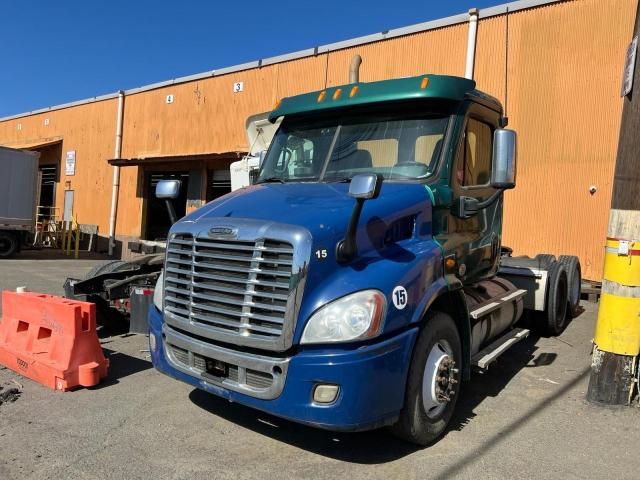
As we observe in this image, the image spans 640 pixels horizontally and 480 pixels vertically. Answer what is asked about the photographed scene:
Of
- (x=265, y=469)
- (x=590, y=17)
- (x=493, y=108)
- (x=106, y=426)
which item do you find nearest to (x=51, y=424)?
(x=106, y=426)

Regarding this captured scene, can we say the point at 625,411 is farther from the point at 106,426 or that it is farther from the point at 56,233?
the point at 56,233

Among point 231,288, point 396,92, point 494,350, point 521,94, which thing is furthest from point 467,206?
point 521,94

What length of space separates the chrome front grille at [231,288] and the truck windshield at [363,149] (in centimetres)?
123

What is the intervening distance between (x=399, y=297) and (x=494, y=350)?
2.05 m

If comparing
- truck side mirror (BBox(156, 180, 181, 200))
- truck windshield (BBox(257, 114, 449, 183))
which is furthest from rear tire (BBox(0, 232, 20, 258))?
truck windshield (BBox(257, 114, 449, 183))

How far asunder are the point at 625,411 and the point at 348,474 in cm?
270

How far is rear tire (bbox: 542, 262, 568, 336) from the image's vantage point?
7.18 metres

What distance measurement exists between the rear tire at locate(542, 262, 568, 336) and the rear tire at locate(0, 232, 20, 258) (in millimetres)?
18043

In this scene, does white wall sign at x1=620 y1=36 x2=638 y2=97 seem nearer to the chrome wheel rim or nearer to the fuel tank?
the fuel tank

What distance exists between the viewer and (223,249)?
343 centimetres

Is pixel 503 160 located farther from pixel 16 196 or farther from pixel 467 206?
pixel 16 196

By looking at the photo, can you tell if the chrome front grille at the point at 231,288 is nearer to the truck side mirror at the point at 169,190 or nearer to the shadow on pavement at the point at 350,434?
the truck side mirror at the point at 169,190

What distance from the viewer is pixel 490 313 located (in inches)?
195

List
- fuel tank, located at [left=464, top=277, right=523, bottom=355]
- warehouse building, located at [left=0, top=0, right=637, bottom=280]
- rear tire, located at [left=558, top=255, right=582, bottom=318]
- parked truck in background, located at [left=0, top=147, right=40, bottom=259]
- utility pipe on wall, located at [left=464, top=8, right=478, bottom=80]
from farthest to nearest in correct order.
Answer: parked truck in background, located at [left=0, top=147, right=40, bottom=259], utility pipe on wall, located at [left=464, top=8, right=478, bottom=80], warehouse building, located at [left=0, top=0, right=637, bottom=280], rear tire, located at [left=558, top=255, right=582, bottom=318], fuel tank, located at [left=464, top=277, right=523, bottom=355]
